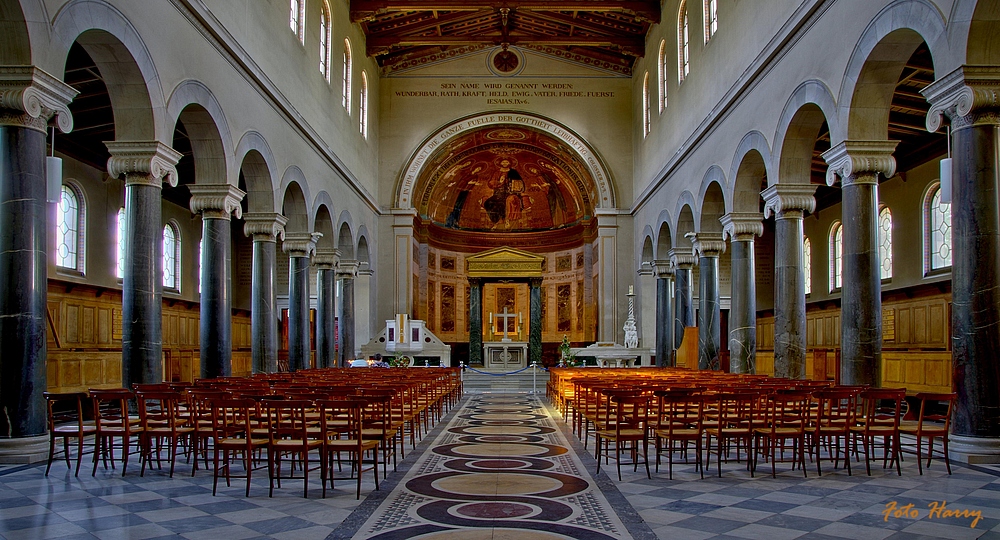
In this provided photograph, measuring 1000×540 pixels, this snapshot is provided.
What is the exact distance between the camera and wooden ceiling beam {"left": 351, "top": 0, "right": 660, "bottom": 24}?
27109mm

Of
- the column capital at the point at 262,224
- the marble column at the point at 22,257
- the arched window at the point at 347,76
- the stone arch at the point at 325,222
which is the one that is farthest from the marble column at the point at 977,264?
the arched window at the point at 347,76

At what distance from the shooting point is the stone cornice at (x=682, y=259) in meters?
24.6

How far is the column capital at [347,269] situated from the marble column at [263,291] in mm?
9235

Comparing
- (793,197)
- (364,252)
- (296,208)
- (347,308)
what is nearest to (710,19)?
(793,197)

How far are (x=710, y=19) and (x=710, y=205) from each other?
4.99 metres

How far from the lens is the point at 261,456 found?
9555 millimetres

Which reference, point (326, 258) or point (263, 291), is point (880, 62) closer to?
point (263, 291)

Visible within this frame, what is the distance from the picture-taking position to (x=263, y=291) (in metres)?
18.7

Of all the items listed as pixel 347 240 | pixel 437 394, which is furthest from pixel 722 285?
pixel 437 394

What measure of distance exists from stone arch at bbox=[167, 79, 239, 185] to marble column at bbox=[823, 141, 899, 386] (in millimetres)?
11072

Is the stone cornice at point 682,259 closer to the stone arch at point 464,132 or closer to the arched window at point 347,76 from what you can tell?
the stone arch at point 464,132

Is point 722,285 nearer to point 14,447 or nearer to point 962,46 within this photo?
point 962,46

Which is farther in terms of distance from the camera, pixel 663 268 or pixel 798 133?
pixel 663 268

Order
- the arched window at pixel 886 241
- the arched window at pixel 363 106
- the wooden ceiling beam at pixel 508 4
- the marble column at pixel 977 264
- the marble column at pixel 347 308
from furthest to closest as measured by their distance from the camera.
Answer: the arched window at pixel 363 106 → the marble column at pixel 347 308 → the wooden ceiling beam at pixel 508 4 → the arched window at pixel 886 241 → the marble column at pixel 977 264
